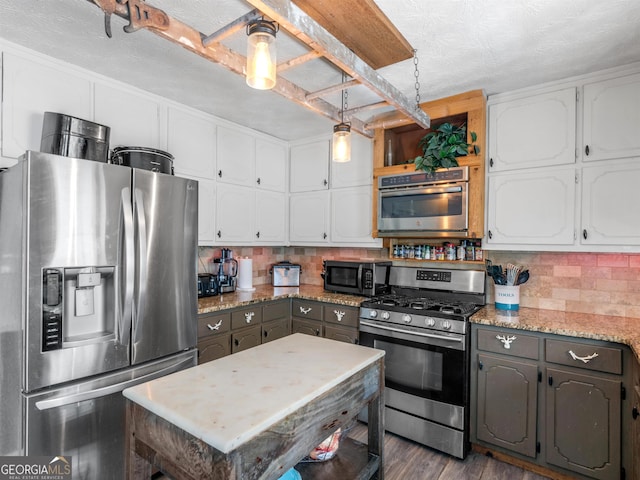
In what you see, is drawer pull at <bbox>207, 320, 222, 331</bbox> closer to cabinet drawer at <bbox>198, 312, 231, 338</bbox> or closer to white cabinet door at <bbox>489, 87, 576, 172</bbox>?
cabinet drawer at <bbox>198, 312, 231, 338</bbox>

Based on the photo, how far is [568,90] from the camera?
232 cm

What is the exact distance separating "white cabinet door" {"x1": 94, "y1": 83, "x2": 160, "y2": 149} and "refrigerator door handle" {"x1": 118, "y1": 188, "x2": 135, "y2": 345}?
2.45ft

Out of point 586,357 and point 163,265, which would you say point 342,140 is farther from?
point 586,357

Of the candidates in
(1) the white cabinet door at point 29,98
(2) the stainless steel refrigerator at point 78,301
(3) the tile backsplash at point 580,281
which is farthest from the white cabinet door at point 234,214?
(3) the tile backsplash at point 580,281

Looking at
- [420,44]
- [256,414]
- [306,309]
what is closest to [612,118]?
[420,44]

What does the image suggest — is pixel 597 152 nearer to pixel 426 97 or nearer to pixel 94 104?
pixel 426 97

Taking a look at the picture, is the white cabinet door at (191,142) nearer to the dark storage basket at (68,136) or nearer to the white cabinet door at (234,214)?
the white cabinet door at (234,214)

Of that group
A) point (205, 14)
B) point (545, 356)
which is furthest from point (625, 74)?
point (205, 14)

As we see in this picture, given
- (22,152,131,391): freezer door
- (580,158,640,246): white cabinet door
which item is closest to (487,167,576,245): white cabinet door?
Answer: (580,158,640,246): white cabinet door

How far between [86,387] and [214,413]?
1.17 m

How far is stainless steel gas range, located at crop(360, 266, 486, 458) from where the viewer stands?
90.2 inches

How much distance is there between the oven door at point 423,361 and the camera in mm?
2291

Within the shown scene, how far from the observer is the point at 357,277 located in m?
3.04

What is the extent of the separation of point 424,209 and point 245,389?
2092 millimetres
